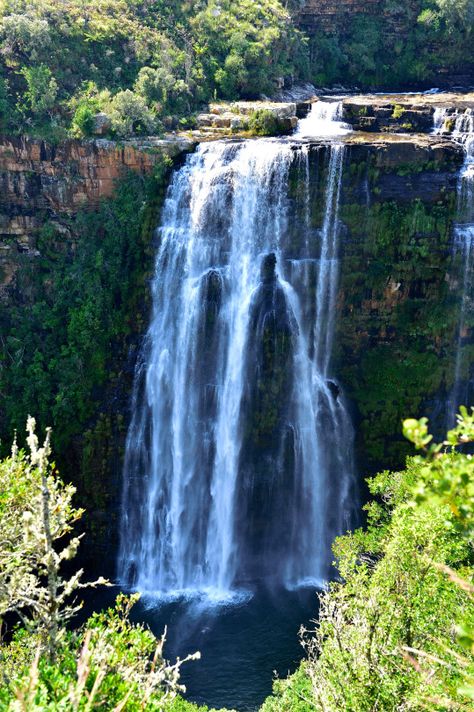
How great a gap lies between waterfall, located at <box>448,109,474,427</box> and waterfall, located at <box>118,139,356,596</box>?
14.7 feet

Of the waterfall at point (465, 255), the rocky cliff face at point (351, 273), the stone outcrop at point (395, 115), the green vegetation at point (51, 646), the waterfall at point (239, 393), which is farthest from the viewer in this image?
the stone outcrop at point (395, 115)

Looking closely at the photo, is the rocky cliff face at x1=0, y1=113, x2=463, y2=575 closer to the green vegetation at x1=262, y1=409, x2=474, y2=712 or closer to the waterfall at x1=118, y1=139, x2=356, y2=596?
the waterfall at x1=118, y1=139, x2=356, y2=596

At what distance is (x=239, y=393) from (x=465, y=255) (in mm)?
10062

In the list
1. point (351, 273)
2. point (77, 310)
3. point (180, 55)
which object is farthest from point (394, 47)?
point (77, 310)

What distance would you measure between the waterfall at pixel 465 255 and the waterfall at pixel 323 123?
17.0 feet

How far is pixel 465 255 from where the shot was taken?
22.7m

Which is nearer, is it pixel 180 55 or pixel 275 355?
pixel 275 355

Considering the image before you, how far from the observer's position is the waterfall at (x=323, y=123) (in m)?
26.5

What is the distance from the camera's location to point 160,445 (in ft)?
78.2

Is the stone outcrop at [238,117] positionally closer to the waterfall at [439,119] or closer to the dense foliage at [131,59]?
the dense foliage at [131,59]

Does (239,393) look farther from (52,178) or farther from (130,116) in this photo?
(130,116)

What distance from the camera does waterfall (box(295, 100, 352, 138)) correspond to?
26.5 metres

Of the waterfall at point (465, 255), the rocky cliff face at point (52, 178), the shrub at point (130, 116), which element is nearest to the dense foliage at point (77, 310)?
the rocky cliff face at point (52, 178)

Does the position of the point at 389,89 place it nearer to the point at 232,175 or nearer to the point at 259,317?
the point at 232,175
